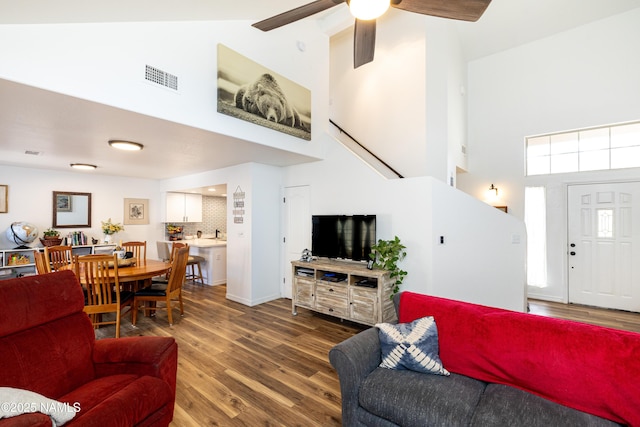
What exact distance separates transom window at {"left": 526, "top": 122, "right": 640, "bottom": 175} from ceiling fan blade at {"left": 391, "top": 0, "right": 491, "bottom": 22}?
4.51 metres

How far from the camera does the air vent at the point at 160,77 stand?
2.51 m

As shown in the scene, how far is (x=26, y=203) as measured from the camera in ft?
16.7

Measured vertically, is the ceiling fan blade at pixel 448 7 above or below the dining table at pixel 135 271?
above

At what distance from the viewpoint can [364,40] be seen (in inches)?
88.6

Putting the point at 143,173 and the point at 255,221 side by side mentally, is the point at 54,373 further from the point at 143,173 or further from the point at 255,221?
the point at 143,173

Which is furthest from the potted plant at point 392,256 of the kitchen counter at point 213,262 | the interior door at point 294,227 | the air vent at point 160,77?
the kitchen counter at point 213,262

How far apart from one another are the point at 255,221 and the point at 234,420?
3003mm

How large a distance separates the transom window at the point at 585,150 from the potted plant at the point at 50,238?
345 inches

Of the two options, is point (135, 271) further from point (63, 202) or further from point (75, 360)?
point (63, 202)

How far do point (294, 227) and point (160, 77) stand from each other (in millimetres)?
2924

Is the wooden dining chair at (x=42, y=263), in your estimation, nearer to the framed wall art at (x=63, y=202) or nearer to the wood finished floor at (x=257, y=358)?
the wood finished floor at (x=257, y=358)

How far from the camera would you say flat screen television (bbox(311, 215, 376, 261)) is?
12.3ft

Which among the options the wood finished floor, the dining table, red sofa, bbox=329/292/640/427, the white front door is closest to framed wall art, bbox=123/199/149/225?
the dining table

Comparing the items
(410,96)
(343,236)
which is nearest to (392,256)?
(343,236)
